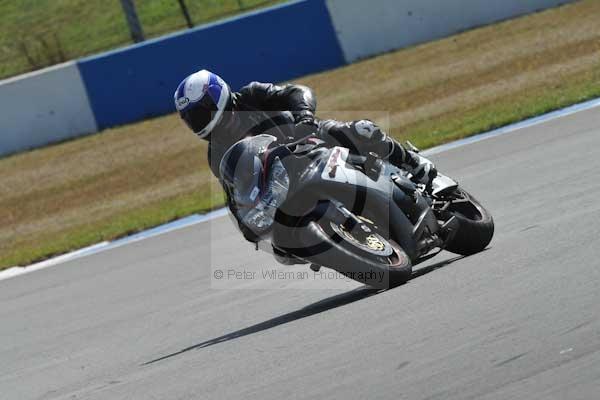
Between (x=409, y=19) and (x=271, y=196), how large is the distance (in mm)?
15823

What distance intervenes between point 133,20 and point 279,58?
15.1ft

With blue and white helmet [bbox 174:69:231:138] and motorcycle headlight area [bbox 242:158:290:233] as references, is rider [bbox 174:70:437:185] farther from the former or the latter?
motorcycle headlight area [bbox 242:158:290:233]

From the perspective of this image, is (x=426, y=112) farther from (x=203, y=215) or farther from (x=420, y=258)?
(x=420, y=258)

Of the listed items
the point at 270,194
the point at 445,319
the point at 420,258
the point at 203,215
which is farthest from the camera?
the point at 203,215

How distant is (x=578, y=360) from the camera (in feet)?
14.6

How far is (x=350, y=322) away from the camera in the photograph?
20.1 feet

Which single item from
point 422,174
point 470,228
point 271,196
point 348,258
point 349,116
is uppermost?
point 271,196

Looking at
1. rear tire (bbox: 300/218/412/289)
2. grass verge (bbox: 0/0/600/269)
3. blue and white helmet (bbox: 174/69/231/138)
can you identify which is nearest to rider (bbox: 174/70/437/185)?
blue and white helmet (bbox: 174/69/231/138)

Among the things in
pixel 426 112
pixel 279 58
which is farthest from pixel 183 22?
pixel 426 112

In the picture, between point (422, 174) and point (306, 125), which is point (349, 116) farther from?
point (306, 125)

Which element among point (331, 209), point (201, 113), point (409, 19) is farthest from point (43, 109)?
Answer: point (331, 209)

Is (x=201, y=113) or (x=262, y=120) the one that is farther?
(x=262, y=120)

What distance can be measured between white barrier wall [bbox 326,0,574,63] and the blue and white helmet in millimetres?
14743

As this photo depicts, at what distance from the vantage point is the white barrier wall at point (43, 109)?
2166cm
